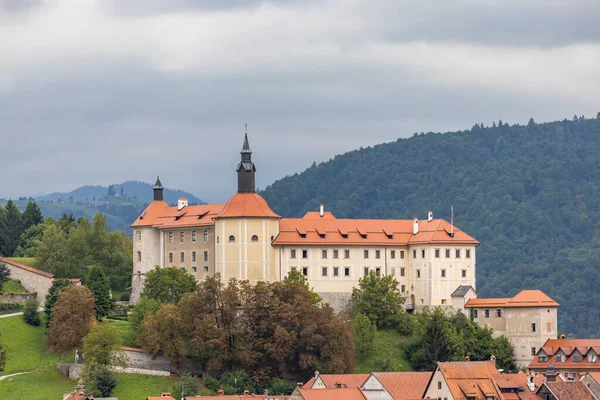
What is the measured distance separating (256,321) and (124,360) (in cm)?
1086

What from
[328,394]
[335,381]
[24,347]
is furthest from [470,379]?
[24,347]

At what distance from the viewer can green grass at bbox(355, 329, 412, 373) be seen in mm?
123125

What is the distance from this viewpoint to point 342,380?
112m

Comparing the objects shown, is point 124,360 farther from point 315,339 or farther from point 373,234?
point 373,234

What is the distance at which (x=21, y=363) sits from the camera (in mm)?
118062

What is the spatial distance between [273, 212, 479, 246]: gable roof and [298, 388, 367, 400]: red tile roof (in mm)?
24859

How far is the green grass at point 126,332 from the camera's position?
121 metres

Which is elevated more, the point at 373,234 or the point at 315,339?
the point at 373,234

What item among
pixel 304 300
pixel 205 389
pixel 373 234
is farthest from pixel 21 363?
pixel 373 234

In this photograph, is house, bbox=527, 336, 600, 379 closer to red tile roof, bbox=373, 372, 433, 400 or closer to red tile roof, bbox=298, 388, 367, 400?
red tile roof, bbox=373, 372, 433, 400

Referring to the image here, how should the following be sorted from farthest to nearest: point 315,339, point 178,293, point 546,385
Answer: point 178,293, point 315,339, point 546,385

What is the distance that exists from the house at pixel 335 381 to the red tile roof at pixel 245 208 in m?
20.4

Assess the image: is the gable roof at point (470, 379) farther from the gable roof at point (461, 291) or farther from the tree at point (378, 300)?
the gable roof at point (461, 291)

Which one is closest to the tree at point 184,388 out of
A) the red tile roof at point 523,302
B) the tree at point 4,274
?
the tree at point 4,274
